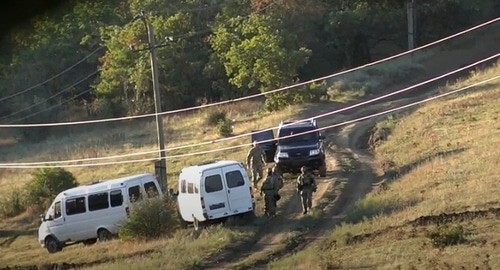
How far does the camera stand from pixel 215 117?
175 feet

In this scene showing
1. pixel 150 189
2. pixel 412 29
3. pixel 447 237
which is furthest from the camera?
pixel 412 29

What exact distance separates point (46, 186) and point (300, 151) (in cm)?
1270

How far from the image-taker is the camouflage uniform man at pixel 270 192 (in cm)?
2586

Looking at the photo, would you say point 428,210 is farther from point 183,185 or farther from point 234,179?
point 183,185

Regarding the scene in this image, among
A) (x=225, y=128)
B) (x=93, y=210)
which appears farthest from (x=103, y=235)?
(x=225, y=128)

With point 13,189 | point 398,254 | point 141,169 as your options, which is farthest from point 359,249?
point 13,189

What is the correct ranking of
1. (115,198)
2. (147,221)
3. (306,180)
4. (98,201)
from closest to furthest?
(306,180) → (147,221) → (115,198) → (98,201)

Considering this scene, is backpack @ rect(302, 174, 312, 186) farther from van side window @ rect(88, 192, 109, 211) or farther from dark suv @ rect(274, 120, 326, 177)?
van side window @ rect(88, 192, 109, 211)

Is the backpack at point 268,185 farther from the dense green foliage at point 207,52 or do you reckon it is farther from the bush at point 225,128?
the dense green foliage at point 207,52

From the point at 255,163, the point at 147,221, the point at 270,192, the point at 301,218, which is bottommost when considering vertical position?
the point at 301,218

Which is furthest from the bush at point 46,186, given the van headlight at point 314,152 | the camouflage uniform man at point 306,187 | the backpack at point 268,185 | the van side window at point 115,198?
the camouflage uniform man at point 306,187

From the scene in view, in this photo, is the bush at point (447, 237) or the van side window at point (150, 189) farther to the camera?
the van side window at point (150, 189)

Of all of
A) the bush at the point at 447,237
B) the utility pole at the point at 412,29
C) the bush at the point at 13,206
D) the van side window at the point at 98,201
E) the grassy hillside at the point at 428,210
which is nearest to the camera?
the grassy hillside at the point at 428,210

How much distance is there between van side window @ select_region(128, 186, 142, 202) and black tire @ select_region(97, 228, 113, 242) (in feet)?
4.20
